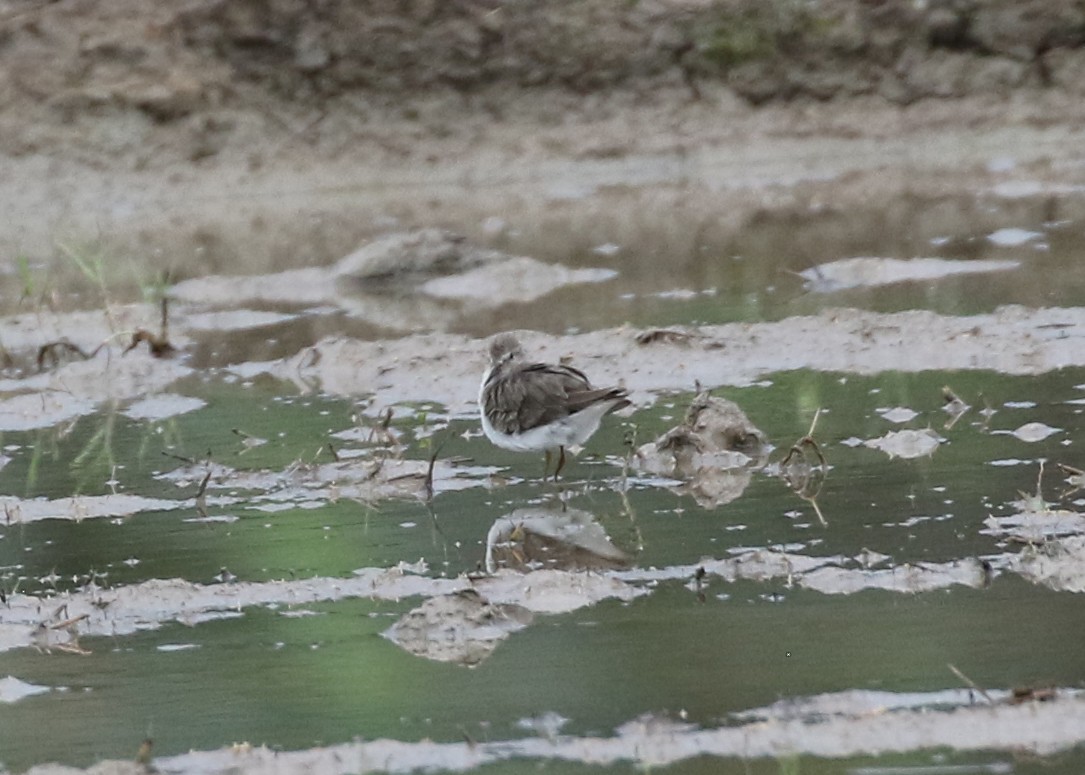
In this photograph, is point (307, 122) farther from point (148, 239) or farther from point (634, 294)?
point (634, 294)

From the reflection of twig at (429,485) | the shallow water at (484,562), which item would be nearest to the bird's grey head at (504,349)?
the shallow water at (484,562)

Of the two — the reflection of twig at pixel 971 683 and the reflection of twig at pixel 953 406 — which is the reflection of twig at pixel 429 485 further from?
the reflection of twig at pixel 971 683

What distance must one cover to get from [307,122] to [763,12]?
14.4 ft

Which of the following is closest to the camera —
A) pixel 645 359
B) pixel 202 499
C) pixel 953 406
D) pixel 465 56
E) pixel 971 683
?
pixel 971 683

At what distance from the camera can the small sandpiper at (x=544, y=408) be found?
7.34 m

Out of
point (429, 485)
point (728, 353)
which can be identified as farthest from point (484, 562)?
point (728, 353)

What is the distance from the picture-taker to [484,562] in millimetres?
6270

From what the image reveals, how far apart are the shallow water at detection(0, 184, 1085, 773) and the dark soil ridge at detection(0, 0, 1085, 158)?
25.7ft

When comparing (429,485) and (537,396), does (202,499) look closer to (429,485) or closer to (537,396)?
(429,485)

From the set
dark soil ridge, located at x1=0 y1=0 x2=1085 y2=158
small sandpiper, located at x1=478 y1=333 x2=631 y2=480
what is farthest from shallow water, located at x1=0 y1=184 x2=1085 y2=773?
dark soil ridge, located at x1=0 y1=0 x2=1085 y2=158

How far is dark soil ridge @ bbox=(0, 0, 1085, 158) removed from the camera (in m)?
17.8

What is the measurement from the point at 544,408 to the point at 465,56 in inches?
450

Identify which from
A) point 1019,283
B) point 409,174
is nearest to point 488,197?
point 409,174

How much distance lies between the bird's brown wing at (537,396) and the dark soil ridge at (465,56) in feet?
35.0
